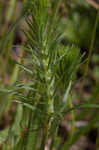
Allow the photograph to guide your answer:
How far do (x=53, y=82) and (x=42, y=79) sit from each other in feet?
0.07

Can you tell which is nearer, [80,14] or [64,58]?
[64,58]

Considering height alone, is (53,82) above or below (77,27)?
below

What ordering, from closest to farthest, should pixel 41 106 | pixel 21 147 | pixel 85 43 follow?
pixel 41 106 → pixel 21 147 → pixel 85 43

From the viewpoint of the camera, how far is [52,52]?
1.15 ft

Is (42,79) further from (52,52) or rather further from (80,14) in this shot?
(80,14)

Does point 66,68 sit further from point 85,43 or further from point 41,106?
point 85,43

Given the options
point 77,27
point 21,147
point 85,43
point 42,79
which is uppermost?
point 77,27

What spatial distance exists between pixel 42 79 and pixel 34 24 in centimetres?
8

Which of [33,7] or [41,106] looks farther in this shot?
[41,106]

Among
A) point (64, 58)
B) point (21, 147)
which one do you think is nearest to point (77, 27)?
point (21, 147)

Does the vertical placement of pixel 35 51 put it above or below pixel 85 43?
below

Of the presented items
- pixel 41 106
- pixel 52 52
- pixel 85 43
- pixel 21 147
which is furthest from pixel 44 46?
pixel 85 43

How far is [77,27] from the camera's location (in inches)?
92.4

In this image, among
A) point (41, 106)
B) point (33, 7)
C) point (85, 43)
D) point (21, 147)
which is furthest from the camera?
point (85, 43)
